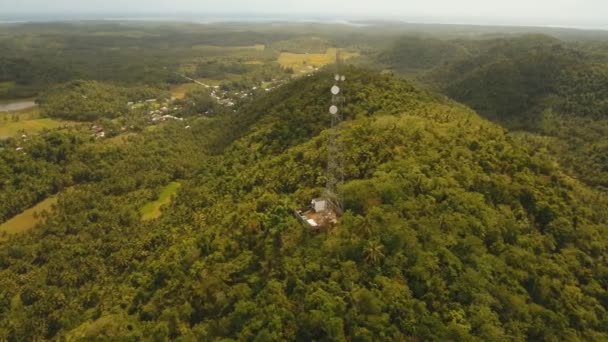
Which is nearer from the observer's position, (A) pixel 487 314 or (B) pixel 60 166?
(A) pixel 487 314

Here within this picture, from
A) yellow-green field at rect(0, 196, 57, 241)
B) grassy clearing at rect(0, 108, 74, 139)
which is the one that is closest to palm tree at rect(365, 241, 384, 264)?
yellow-green field at rect(0, 196, 57, 241)

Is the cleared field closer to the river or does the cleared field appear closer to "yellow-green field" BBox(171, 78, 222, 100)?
the river

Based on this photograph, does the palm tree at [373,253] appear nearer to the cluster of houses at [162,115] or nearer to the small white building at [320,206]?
the small white building at [320,206]

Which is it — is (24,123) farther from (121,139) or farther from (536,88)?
(536,88)

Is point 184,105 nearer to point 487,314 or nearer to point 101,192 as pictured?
point 101,192

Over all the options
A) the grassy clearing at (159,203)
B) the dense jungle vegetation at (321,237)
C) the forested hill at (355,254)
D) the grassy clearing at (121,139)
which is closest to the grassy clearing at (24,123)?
the dense jungle vegetation at (321,237)

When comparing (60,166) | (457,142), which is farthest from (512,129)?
(60,166)

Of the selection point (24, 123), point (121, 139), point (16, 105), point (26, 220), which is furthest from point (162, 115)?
point (26, 220)
